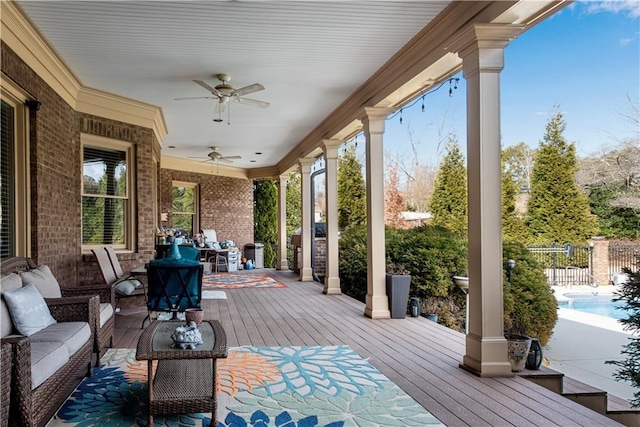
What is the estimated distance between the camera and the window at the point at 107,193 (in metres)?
6.71

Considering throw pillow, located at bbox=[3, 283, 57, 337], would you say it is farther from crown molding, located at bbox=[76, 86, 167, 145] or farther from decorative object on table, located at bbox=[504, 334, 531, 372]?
crown molding, located at bbox=[76, 86, 167, 145]

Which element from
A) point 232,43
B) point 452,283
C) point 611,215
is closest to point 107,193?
point 232,43

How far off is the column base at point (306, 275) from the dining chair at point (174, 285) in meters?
5.79

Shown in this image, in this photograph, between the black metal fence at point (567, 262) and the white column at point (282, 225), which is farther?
the white column at point (282, 225)

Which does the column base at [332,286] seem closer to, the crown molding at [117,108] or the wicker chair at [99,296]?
the crown molding at [117,108]

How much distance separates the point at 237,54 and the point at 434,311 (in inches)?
188

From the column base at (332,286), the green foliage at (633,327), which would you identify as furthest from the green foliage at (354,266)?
the green foliage at (633,327)

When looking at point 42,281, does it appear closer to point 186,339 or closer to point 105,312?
point 105,312

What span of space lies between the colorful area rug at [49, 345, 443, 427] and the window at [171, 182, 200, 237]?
9731 millimetres

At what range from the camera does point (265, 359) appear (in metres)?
4.25

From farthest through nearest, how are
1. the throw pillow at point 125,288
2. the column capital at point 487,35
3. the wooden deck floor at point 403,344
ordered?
the throw pillow at point 125,288 → the column capital at point 487,35 → the wooden deck floor at point 403,344

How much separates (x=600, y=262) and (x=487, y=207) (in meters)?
10.3

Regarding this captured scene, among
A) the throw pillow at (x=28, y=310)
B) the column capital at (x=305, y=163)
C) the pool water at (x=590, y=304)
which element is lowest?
the pool water at (x=590, y=304)

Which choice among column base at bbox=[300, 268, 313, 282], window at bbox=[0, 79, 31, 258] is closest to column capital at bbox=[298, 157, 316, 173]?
column base at bbox=[300, 268, 313, 282]
